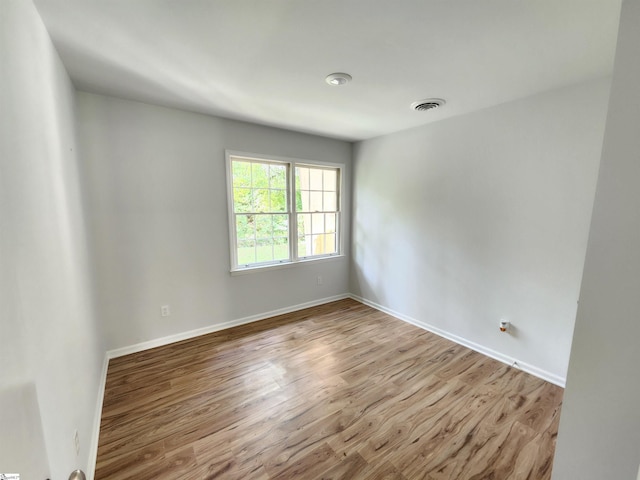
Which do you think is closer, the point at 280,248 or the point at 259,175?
the point at 259,175

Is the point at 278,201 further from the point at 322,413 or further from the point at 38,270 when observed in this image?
the point at 38,270

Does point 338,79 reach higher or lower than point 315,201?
higher

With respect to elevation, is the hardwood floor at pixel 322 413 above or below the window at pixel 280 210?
below

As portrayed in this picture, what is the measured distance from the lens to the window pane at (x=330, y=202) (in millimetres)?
4035

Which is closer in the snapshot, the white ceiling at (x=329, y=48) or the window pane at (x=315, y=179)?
the white ceiling at (x=329, y=48)

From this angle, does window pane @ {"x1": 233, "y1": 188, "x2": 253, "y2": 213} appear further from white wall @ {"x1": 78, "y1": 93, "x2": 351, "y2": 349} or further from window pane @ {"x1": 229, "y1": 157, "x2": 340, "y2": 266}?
white wall @ {"x1": 78, "y1": 93, "x2": 351, "y2": 349}

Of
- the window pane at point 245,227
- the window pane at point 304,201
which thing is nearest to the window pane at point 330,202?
the window pane at point 304,201

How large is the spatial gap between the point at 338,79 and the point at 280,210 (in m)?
1.88

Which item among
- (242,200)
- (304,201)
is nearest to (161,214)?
(242,200)

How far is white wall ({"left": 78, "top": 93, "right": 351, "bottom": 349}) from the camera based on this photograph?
2445mm

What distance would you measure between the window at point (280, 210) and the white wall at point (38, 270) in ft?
5.29

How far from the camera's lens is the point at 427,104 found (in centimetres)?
247

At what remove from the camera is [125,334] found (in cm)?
264

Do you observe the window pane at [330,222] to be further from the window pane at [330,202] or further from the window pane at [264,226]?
the window pane at [264,226]
